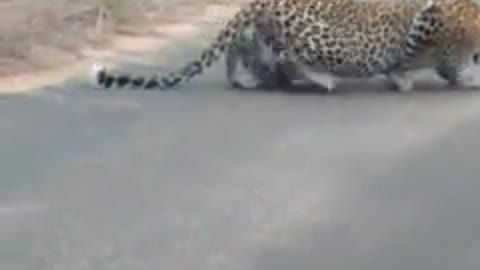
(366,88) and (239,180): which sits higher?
(239,180)

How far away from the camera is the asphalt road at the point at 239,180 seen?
6324 millimetres

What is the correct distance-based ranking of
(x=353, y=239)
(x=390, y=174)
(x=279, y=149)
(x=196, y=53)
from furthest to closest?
1. (x=196, y=53)
2. (x=279, y=149)
3. (x=390, y=174)
4. (x=353, y=239)

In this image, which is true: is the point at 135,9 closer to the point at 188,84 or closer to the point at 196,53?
the point at 196,53

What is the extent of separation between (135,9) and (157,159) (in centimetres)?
514

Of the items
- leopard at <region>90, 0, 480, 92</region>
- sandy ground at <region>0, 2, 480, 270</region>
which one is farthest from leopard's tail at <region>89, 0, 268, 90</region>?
sandy ground at <region>0, 2, 480, 270</region>

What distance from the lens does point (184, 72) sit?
396 inches

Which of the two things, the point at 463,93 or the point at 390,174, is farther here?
the point at 463,93

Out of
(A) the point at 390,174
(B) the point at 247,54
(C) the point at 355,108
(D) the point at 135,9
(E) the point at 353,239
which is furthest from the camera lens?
(D) the point at 135,9

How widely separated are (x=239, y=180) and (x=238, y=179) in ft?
0.07

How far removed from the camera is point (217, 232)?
21.7 ft

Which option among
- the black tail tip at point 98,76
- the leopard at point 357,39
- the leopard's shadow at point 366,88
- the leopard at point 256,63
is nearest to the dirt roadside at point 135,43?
the black tail tip at point 98,76

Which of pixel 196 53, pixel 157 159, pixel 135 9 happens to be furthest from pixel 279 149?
pixel 135 9

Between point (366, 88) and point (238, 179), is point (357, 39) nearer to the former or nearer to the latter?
point (366, 88)

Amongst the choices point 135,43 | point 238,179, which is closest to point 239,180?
point 238,179
